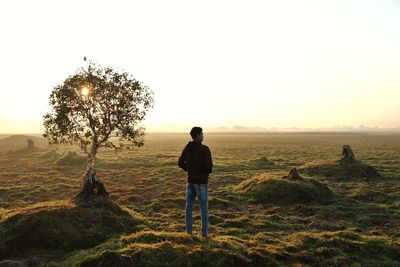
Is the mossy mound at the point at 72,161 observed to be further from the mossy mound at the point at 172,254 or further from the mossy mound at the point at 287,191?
the mossy mound at the point at 172,254

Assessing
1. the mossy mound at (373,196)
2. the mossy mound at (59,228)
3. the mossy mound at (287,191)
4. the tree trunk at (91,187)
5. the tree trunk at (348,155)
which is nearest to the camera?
the mossy mound at (59,228)

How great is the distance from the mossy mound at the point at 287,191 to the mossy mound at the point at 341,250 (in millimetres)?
9328

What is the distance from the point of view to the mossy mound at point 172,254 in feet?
39.0

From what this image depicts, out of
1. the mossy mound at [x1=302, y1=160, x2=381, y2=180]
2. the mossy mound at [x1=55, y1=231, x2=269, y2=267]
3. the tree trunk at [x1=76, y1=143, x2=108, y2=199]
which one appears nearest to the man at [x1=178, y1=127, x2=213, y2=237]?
the mossy mound at [x1=55, y1=231, x2=269, y2=267]

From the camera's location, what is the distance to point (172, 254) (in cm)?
1267

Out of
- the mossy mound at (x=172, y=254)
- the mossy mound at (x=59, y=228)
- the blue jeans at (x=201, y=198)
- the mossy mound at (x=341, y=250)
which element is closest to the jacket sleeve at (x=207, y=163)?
the blue jeans at (x=201, y=198)

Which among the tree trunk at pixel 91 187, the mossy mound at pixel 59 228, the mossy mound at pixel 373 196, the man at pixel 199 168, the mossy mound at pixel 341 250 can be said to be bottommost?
the mossy mound at pixel 373 196

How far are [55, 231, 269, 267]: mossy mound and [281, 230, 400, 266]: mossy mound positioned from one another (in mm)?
1897

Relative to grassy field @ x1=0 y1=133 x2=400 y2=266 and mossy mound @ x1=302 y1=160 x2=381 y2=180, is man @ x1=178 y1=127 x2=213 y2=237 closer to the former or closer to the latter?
grassy field @ x1=0 y1=133 x2=400 y2=266

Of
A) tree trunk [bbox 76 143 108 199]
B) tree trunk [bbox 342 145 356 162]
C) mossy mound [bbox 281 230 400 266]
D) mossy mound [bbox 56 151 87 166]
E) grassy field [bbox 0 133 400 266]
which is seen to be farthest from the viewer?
mossy mound [bbox 56 151 87 166]

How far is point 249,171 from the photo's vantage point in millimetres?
44625

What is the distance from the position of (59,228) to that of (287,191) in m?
16.1

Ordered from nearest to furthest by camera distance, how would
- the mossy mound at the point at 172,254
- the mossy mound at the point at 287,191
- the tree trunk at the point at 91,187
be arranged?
the mossy mound at the point at 172,254 → the tree trunk at the point at 91,187 → the mossy mound at the point at 287,191

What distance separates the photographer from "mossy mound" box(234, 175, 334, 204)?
26.0 m
